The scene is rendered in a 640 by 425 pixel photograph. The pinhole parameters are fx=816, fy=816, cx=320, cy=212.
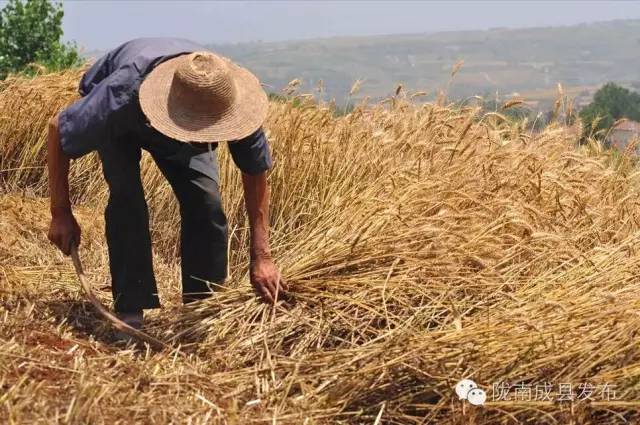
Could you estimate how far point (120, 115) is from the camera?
2.42 metres

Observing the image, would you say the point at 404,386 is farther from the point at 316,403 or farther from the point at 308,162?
the point at 308,162

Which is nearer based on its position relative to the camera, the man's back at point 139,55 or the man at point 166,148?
the man at point 166,148

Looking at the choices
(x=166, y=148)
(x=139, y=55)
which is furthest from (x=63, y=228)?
(x=139, y=55)

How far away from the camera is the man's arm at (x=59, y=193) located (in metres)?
2.53

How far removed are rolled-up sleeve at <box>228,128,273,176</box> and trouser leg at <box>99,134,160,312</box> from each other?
383mm

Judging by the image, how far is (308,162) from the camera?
12.4 ft

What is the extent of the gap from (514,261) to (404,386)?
29.1 inches

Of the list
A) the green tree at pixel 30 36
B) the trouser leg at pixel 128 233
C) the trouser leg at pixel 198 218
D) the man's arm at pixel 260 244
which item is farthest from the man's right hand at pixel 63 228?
the green tree at pixel 30 36

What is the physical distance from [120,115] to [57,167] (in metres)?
0.31

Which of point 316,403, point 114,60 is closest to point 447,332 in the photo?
point 316,403

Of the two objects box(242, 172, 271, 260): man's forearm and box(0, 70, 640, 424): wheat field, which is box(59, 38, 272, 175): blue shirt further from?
box(0, 70, 640, 424): wheat field

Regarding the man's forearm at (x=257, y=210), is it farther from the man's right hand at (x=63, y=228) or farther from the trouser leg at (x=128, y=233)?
the man's right hand at (x=63, y=228)

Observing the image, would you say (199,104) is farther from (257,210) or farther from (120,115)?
(257,210)

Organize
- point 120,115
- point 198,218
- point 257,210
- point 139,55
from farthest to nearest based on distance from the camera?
1. point 198,218
2. point 257,210
3. point 139,55
4. point 120,115
